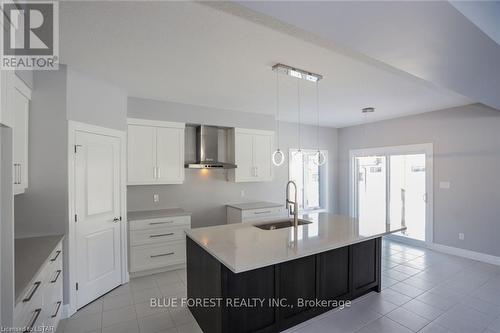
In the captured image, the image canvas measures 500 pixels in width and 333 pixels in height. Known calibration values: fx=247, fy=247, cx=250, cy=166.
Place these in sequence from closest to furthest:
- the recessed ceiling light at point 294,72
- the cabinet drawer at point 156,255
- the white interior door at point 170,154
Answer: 1. the recessed ceiling light at point 294,72
2. the cabinet drawer at point 156,255
3. the white interior door at point 170,154

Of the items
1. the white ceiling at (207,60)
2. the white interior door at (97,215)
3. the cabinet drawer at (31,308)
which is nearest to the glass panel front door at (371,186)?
the white ceiling at (207,60)

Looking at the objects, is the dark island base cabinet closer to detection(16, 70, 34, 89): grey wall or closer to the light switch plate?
detection(16, 70, 34, 89): grey wall

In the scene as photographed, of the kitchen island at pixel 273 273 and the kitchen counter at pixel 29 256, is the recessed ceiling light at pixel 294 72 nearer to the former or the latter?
the kitchen island at pixel 273 273

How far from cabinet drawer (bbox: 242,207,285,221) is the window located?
133cm

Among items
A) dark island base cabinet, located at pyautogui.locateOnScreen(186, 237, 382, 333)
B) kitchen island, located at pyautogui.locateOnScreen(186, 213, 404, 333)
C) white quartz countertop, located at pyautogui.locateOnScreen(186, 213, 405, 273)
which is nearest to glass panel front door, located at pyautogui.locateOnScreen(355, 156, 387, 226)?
white quartz countertop, located at pyautogui.locateOnScreen(186, 213, 405, 273)

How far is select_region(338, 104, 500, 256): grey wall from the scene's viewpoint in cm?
401

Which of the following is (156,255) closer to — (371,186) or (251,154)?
(251,154)

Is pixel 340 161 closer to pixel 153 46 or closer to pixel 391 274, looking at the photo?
pixel 391 274

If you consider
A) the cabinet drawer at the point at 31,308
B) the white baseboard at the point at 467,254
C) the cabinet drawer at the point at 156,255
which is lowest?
the white baseboard at the point at 467,254

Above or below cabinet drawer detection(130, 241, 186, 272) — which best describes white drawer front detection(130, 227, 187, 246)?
above

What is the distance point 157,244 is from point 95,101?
82.1 inches

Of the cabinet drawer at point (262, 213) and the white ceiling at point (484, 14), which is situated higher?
the white ceiling at point (484, 14)

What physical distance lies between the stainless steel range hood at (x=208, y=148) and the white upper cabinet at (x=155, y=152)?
0.36m

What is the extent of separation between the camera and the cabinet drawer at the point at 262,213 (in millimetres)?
4292
